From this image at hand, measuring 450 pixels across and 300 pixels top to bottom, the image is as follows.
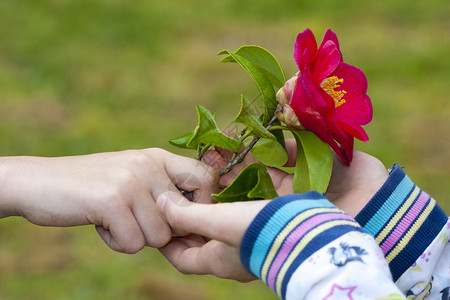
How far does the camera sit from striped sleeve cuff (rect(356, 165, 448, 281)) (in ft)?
3.47

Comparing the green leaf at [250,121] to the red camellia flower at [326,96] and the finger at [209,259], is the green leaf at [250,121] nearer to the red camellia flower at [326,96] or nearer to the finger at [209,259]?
the red camellia flower at [326,96]

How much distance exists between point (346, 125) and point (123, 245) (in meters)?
0.45

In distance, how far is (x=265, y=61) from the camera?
1090mm

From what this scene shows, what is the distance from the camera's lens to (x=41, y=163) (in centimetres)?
112

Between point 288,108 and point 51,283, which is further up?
point 288,108

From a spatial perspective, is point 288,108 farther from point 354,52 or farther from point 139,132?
point 354,52

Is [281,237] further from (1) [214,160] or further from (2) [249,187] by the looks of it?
(1) [214,160]

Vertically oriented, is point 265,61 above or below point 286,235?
above

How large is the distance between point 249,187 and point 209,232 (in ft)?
0.47

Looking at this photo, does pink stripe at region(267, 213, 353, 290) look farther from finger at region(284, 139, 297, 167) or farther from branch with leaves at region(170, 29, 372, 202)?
finger at region(284, 139, 297, 167)

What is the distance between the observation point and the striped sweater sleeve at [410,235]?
41.6 inches

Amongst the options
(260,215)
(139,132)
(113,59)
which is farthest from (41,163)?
(113,59)

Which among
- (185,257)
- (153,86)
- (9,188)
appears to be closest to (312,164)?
(185,257)

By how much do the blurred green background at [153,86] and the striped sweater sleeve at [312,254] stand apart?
121 cm
